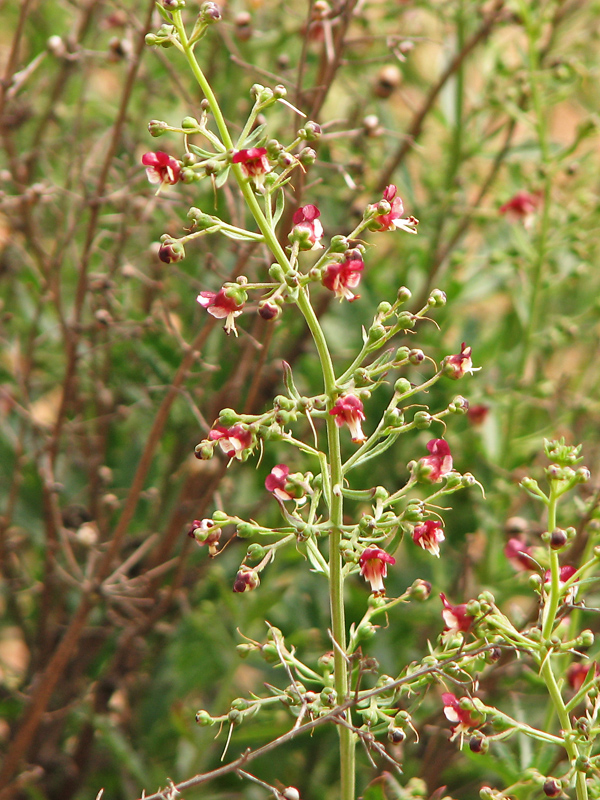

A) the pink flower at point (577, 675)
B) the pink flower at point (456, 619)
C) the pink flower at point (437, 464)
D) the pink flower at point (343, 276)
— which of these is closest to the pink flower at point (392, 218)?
the pink flower at point (343, 276)

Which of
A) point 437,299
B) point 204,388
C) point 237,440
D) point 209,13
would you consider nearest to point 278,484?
point 237,440

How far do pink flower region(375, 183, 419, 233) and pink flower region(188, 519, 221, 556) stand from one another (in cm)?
20

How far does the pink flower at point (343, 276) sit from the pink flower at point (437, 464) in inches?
4.3

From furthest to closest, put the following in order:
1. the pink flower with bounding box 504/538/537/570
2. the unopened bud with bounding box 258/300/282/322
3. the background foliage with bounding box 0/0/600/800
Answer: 1. the background foliage with bounding box 0/0/600/800
2. the pink flower with bounding box 504/538/537/570
3. the unopened bud with bounding box 258/300/282/322

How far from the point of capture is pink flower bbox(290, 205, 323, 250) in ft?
1.68

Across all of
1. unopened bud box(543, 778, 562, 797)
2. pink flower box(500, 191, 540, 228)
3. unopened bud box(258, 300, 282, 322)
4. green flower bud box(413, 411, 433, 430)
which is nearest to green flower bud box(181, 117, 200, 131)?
unopened bud box(258, 300, 282, 322)

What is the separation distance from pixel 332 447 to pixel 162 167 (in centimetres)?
19

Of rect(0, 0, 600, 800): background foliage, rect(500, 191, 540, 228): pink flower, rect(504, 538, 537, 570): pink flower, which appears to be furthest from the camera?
rect(500, 191, 540, 228): pink flower

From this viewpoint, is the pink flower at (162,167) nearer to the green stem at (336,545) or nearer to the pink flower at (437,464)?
the green stem at (336,545)

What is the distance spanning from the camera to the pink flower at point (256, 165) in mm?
508

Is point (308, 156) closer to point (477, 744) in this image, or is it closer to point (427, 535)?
Answer: point (427, 535)

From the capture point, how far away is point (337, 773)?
1261mm

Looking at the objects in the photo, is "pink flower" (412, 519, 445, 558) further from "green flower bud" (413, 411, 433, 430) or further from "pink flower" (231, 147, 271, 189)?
"pink flower" (231, 147, 271, 189)

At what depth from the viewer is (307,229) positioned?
52 cm
